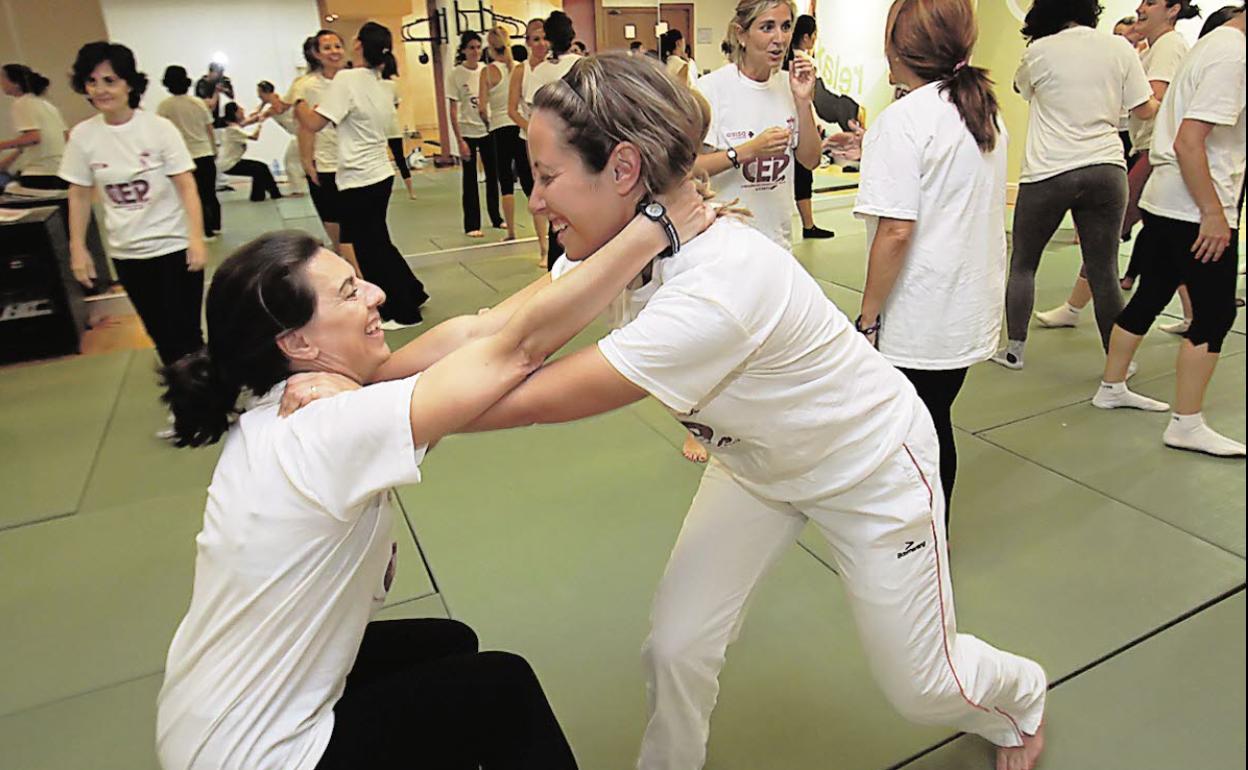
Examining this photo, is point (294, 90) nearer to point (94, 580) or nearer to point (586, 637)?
point (94, 580)

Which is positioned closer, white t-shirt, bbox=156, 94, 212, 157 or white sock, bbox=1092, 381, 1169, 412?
white sock, bbox=1092, 381, 1169, 412

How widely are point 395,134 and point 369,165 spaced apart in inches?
10.7

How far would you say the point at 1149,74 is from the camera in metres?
5.02

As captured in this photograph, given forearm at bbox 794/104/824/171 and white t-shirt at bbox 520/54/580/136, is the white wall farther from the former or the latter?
forearm at bbox 794/104/824/171

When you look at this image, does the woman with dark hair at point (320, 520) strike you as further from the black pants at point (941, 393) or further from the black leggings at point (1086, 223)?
the black leggings at point (1086, 223)

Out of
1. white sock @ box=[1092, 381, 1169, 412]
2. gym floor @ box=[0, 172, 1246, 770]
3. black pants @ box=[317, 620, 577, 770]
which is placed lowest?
gym floor @ box=[0, 172, 1246, 770]

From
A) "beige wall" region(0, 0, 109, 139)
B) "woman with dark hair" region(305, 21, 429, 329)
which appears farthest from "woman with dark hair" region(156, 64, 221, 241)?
"woman with dark hair" region(305, 21, 429, 329)

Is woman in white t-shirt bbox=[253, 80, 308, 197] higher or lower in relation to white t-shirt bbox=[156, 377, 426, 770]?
higher

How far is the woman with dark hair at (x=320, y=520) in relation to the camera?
1226mm

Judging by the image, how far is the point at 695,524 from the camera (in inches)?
67.5

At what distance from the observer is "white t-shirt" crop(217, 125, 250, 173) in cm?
488

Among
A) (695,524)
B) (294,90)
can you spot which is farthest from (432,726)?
(294,90)

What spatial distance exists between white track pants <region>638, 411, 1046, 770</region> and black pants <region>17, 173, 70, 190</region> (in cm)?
517

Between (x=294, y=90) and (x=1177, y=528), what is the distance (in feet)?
16.2
